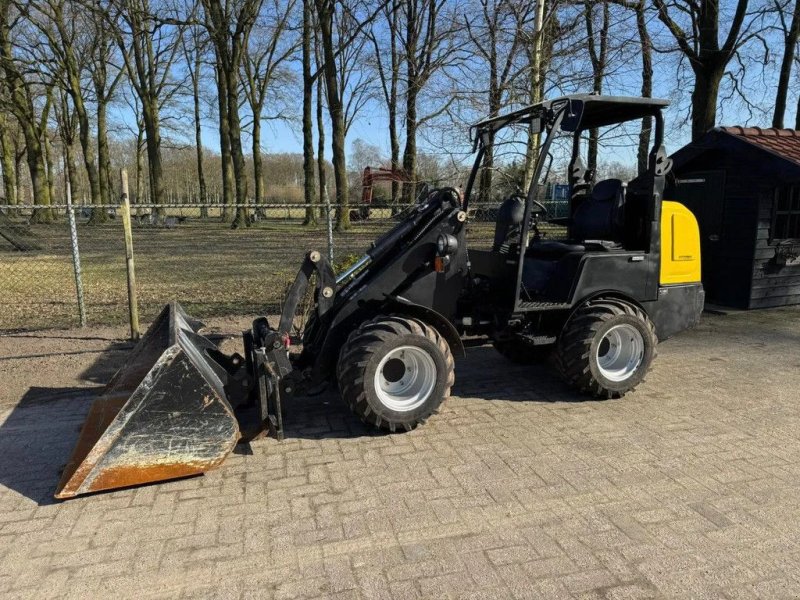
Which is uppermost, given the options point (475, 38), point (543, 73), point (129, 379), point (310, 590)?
point (475, 38)

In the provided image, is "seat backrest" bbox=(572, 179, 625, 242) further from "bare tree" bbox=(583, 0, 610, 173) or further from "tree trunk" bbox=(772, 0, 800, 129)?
"tree trunk" bbox=(772, 0, 800, 129)

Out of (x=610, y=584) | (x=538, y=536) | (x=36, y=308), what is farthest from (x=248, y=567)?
(x=36, y=308)

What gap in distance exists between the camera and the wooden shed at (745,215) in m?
8.61

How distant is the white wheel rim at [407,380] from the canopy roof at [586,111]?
2.18 metres

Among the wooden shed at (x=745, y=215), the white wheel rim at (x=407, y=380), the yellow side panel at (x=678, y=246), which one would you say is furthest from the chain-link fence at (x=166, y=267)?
the wooden shed at (x=745, y=215)

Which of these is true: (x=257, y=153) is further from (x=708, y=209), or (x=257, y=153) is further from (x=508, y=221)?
(x=508, y=221)

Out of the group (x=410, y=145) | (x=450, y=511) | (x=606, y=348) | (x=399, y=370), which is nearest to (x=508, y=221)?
(x=606, y=348)

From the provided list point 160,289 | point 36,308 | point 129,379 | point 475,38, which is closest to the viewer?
point 129,379

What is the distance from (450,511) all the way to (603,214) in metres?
3.57

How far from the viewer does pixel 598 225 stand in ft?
18.9

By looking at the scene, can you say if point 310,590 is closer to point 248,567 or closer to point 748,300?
point 248,567

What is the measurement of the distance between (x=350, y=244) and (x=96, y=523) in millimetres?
12665

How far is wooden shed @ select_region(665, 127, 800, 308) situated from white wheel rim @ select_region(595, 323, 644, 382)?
432 centimetres

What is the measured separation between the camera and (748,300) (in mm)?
8883
